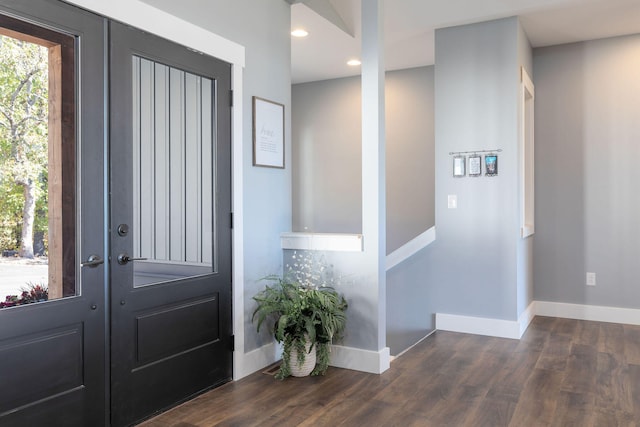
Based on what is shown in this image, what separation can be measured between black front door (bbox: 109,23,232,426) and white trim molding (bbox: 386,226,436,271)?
1.48 m

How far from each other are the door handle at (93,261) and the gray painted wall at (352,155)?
13.4 feet

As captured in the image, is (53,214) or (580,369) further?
(580,369)

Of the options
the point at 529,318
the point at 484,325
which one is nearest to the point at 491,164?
the point at 484,325

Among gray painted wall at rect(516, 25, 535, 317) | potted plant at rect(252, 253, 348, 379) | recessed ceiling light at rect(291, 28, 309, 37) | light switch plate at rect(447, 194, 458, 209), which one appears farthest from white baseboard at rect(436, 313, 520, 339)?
recessed ceiling light at rect(291, 28, 309, 37)

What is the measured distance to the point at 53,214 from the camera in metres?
2.25

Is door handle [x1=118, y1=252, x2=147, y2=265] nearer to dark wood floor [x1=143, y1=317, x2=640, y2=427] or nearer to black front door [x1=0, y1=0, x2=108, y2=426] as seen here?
black front door [x1=0, y1=0, x2=108, y2=426]

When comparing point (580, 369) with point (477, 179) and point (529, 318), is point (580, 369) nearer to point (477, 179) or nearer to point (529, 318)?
point (529, 318)

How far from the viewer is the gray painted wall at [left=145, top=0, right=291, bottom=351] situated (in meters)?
3.26

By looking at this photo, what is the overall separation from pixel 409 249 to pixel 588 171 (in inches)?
77.1

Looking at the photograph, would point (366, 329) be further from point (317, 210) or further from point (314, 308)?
point (317, 210)

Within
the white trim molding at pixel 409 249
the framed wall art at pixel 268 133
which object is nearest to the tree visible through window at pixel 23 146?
the framed wall art at pixel 268 133

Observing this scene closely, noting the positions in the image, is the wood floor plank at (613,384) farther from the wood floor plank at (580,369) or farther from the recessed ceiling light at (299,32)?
the recessed ceiling light at (299,32)

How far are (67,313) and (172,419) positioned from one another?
31.8 inches

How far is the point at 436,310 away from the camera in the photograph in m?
4.55
